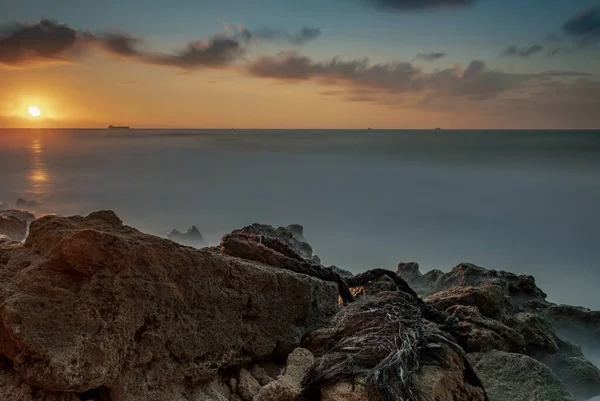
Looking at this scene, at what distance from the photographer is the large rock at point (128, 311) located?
2719 mm

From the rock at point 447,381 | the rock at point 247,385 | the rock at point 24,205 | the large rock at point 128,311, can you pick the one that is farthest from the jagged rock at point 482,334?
the rock at point 24,205

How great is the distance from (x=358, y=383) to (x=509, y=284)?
4693 millimetres

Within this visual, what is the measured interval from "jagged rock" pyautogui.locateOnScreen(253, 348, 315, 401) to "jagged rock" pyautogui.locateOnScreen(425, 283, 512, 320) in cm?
218

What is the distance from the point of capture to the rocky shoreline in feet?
9.10

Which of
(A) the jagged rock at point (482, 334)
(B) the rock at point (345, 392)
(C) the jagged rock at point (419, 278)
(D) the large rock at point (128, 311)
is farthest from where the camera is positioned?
(C) the jagged rock at point (419, 278)

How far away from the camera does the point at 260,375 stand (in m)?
3.63

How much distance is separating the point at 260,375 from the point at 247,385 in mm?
211

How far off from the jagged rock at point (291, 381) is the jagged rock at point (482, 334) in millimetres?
1714

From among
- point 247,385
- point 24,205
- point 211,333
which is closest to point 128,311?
point 211,333

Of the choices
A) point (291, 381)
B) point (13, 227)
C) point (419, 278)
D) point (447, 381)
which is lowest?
point (419, 278)

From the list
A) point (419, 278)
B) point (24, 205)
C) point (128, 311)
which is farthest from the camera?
point (24, 205)

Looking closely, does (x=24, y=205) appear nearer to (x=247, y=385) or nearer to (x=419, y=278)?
(x=419, y=278)

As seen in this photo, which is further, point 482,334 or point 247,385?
point 482,334

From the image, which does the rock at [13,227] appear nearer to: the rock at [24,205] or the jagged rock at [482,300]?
the jagged rock at [482,300]
